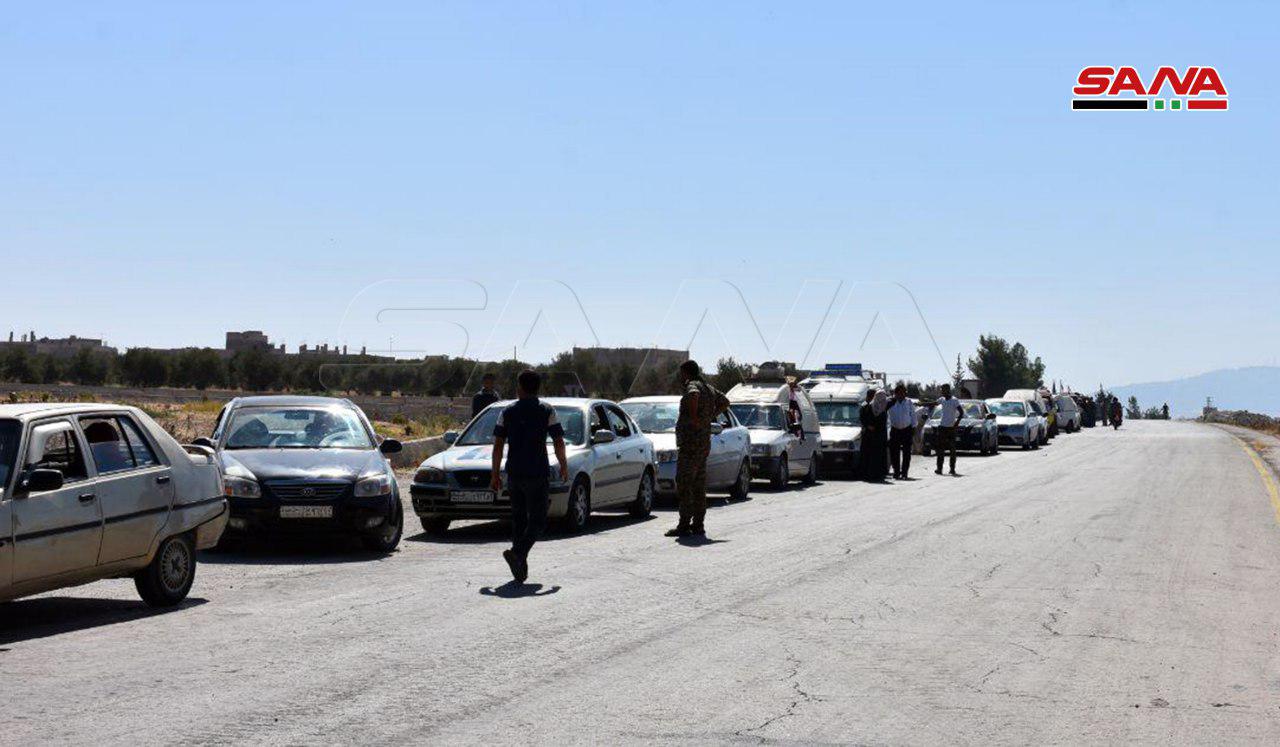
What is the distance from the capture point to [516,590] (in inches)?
464

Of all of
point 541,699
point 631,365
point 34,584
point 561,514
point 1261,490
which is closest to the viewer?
point 541,699

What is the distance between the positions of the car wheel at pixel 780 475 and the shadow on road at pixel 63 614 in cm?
1606

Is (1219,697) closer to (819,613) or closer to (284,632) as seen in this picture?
(819,613)

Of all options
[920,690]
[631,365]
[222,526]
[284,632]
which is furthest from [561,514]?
[631,365]

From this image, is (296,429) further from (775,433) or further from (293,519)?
(775,433)

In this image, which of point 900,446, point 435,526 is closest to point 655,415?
point 435,526

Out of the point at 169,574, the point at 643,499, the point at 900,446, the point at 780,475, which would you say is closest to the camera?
the point at 169,574

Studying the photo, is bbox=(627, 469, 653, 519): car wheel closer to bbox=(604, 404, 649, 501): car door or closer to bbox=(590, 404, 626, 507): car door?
bbox=(604, 404, 649, 501): car door

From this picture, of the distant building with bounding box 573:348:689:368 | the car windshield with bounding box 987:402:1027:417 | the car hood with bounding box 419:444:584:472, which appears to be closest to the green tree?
the distant building with bounding box 573:348:689:368

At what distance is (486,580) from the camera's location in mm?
12492

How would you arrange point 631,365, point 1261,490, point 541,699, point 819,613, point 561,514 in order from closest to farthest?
point 541,699, point 819,613, point 561,514, point 1261,490, point 631,365

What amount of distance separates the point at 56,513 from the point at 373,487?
194 inches

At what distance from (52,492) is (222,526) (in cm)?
210

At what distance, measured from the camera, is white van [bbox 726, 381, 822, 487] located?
86.3 ft
